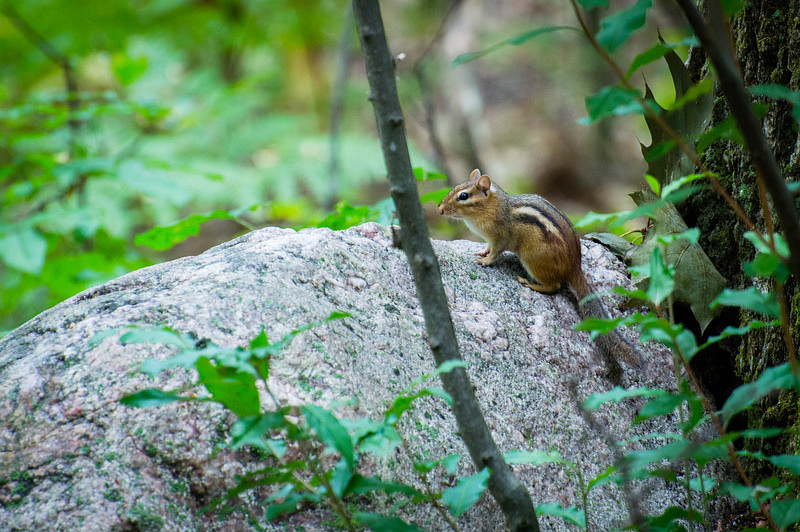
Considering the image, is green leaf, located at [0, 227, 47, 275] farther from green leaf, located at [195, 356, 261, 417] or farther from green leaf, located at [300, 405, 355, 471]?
green leaf, located at [300, 405, 355, 471]

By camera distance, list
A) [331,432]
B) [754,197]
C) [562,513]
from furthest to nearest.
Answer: [754,197] → [562,513] → [331,432]

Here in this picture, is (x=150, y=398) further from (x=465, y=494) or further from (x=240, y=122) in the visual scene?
(x=240, y=122)

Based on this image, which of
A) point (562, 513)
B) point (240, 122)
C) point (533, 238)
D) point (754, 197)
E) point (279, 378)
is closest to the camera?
point (562, 513)

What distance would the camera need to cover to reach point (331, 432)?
1.10m

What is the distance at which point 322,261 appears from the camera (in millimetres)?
2102

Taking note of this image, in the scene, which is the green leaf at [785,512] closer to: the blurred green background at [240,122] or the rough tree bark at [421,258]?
the rough tree bark at [421,258]

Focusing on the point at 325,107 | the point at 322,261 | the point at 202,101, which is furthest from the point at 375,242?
the point at 325,107

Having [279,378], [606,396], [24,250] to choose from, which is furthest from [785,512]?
[24,250]

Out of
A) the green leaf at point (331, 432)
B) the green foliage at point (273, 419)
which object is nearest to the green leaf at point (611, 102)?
the green foliage at point (273, 419)

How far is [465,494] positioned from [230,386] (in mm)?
485

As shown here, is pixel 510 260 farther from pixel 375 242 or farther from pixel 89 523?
pixel 89 523

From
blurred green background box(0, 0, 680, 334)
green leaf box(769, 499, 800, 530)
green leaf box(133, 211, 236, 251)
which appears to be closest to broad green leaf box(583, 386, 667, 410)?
green leaf box(769, 499, 800, 530)

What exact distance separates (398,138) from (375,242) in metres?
1.11

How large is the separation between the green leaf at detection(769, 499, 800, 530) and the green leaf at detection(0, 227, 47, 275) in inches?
118
